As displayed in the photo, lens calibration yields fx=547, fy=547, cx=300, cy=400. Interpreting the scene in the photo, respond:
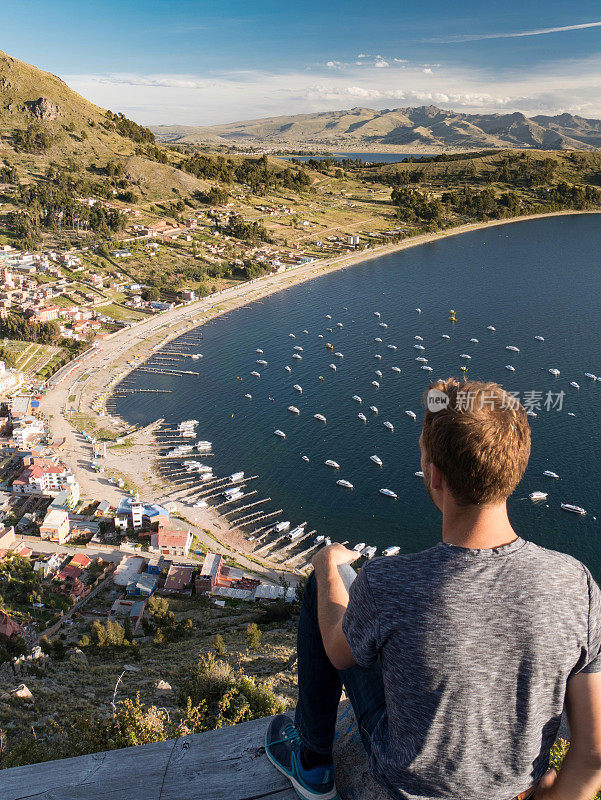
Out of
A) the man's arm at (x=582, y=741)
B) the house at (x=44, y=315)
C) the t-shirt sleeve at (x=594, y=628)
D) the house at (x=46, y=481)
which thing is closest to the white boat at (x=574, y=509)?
→ the house at (x=46, y=481)

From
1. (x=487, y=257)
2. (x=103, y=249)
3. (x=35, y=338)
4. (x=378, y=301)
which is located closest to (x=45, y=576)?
(x=35, y=338)

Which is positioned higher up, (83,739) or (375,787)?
(375,787)

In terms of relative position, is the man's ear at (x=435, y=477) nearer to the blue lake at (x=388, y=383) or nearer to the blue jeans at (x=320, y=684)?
the blue jeans at (x=320, y=684)

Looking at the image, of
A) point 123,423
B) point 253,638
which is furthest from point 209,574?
point 123,423

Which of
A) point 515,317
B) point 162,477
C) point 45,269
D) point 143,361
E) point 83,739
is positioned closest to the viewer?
point 83,739

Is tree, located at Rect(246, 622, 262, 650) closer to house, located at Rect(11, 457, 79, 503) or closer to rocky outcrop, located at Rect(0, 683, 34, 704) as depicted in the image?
rocky outcrop, located at Rect(0, 683, 34, 704)

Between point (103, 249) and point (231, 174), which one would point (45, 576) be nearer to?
point (103, 249)
